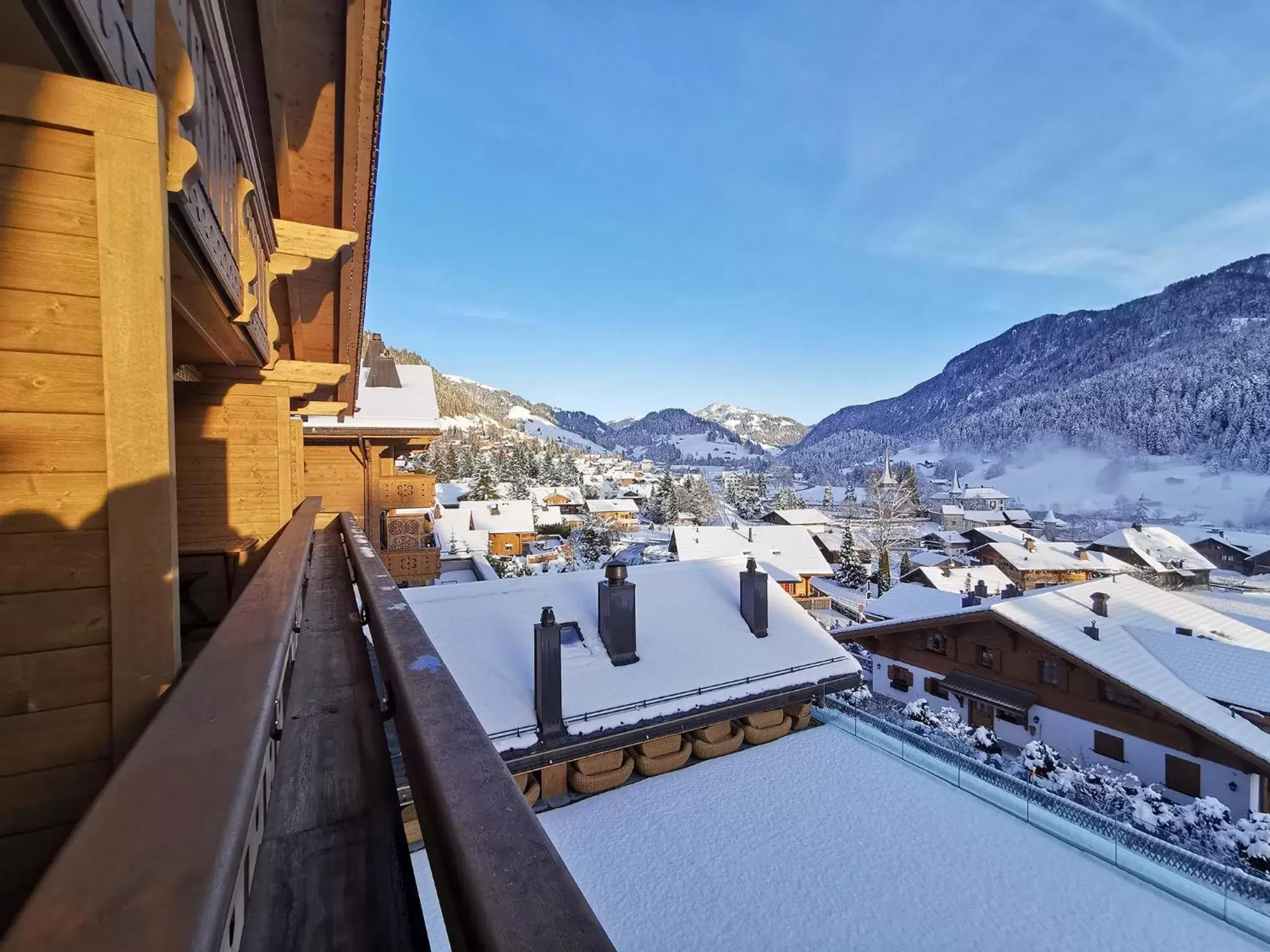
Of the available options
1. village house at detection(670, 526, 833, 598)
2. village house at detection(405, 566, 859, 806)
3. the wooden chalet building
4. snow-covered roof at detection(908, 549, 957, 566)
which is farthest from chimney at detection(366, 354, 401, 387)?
snow-covered roof at detection(908, 549, 957, 566)

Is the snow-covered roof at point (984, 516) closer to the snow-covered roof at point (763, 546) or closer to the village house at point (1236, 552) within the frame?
the village house at point (1236, 552)

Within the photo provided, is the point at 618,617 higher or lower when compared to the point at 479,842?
lower

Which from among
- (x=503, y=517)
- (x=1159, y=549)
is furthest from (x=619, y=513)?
(x=1159, y=549)

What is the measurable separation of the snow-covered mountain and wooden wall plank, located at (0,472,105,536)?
11896 cm

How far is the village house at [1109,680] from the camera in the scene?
419 inches

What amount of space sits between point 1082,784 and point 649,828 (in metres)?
8.70

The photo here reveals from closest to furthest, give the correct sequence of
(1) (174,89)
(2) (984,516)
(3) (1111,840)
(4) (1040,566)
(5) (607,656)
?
(1) (174,89), (3) (1111,840), (5) (607,656), (4) (1040,566), (2) (984,516)

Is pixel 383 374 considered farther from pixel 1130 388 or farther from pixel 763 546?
pixel 1130 388

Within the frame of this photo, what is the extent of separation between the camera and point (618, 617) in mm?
9406

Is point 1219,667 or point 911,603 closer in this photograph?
point 1219,667

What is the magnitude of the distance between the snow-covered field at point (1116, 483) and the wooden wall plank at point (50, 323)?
98.8 meters

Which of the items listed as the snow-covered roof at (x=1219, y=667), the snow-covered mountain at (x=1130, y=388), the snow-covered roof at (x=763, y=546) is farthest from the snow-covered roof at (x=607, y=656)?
the snow-covered mountain at (x=1130, y=388)

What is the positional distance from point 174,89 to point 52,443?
132 centimetres

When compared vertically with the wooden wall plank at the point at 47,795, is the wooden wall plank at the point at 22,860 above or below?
below
